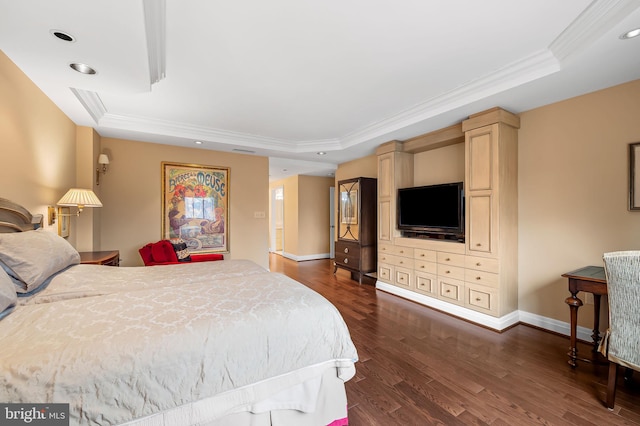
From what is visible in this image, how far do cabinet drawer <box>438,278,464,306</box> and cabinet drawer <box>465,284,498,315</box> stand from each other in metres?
0.08

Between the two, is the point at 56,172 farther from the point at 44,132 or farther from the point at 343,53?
the point at 343,53

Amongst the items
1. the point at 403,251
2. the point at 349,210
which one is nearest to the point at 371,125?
the point at 349,210

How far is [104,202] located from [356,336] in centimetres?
412

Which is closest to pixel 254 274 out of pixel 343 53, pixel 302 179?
pixel 343 53

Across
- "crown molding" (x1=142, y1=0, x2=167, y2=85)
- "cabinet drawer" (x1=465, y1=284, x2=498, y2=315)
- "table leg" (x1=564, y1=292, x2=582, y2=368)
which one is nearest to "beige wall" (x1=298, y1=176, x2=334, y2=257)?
"cabinet drawer" (x1=465, y1=284, x2=498, y2=315)

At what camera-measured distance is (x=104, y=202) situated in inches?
159

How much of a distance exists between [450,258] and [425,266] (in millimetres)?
408

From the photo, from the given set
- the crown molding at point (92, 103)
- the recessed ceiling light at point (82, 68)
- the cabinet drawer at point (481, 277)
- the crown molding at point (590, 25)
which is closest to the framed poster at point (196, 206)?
the crown molding at point (92, 103)

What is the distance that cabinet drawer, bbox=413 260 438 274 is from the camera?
3.59 m

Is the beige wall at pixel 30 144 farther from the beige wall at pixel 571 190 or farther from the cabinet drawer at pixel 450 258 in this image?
the beige wall at pixel 571 190

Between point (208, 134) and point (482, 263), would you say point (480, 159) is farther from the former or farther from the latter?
point (208, 134)

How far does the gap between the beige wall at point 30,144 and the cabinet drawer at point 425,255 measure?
4.24 metres

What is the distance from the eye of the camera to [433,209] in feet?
12.3

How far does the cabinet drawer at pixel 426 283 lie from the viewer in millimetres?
3582
